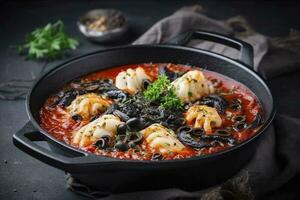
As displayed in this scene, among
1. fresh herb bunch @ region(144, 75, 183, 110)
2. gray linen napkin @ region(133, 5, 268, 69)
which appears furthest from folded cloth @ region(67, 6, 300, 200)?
fresh herb bunch @ region(144, 75, 183, 110)

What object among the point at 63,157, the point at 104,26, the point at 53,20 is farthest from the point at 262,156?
the point at 53,20

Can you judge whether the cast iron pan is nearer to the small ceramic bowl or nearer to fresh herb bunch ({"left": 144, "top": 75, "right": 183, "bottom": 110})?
fresh herb bunch ({"left": 144, "top": 75, "right": 183, "bottom": 110})

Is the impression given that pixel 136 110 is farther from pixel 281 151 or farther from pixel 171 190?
pixel 281 151

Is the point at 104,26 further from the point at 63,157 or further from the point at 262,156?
the point at 63,157

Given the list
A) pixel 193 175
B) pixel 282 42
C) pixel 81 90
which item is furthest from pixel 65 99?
pixel 282 42

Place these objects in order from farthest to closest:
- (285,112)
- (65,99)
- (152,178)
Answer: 1. (285,112)
2. (65,99)
3. (152,178)

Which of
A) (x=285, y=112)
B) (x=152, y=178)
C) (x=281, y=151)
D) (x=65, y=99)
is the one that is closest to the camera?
(x=152, y=178)

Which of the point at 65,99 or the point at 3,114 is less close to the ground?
the point at 65,99
